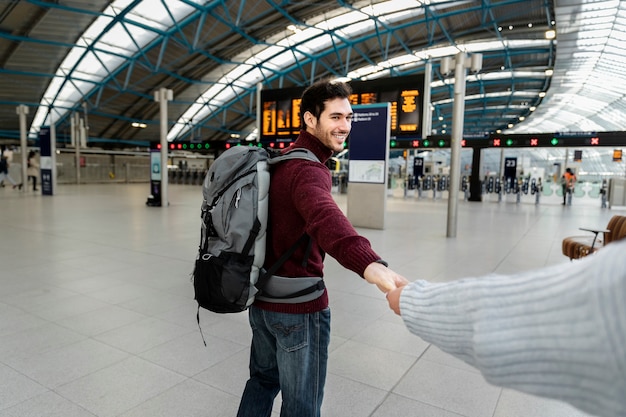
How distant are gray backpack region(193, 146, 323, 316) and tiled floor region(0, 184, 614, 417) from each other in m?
1.26

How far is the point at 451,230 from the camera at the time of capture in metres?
9.22

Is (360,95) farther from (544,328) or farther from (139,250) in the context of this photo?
(544,328)

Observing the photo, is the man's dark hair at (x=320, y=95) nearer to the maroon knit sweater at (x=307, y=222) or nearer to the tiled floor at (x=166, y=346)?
the maroon knit sweater at (x=307, y=222)

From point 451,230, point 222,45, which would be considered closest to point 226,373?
point 451,230

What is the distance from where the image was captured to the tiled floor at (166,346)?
A: 2574 millimetres

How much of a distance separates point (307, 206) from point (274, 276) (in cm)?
34

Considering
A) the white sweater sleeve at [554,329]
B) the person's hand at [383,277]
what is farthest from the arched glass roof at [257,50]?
the white sweater sleeve at [554,329]

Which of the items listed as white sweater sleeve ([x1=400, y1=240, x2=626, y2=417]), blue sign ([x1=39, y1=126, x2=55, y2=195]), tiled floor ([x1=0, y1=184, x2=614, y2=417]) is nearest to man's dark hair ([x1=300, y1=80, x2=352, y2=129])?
white sweater sleeve ([x1=400, y1=240, x2=626, y2=417])

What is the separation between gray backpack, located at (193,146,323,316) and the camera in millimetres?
1523

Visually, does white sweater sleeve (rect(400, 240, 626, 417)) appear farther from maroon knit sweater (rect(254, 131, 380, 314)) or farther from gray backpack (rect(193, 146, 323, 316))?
gray backpack (rect(193, 146, 323, 316))

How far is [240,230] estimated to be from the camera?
151 centimetres

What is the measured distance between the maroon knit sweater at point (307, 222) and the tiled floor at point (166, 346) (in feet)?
4.24

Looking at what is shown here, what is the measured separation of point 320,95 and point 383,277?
2.71 feet

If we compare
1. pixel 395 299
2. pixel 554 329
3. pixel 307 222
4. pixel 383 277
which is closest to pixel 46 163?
pixel 307 222
